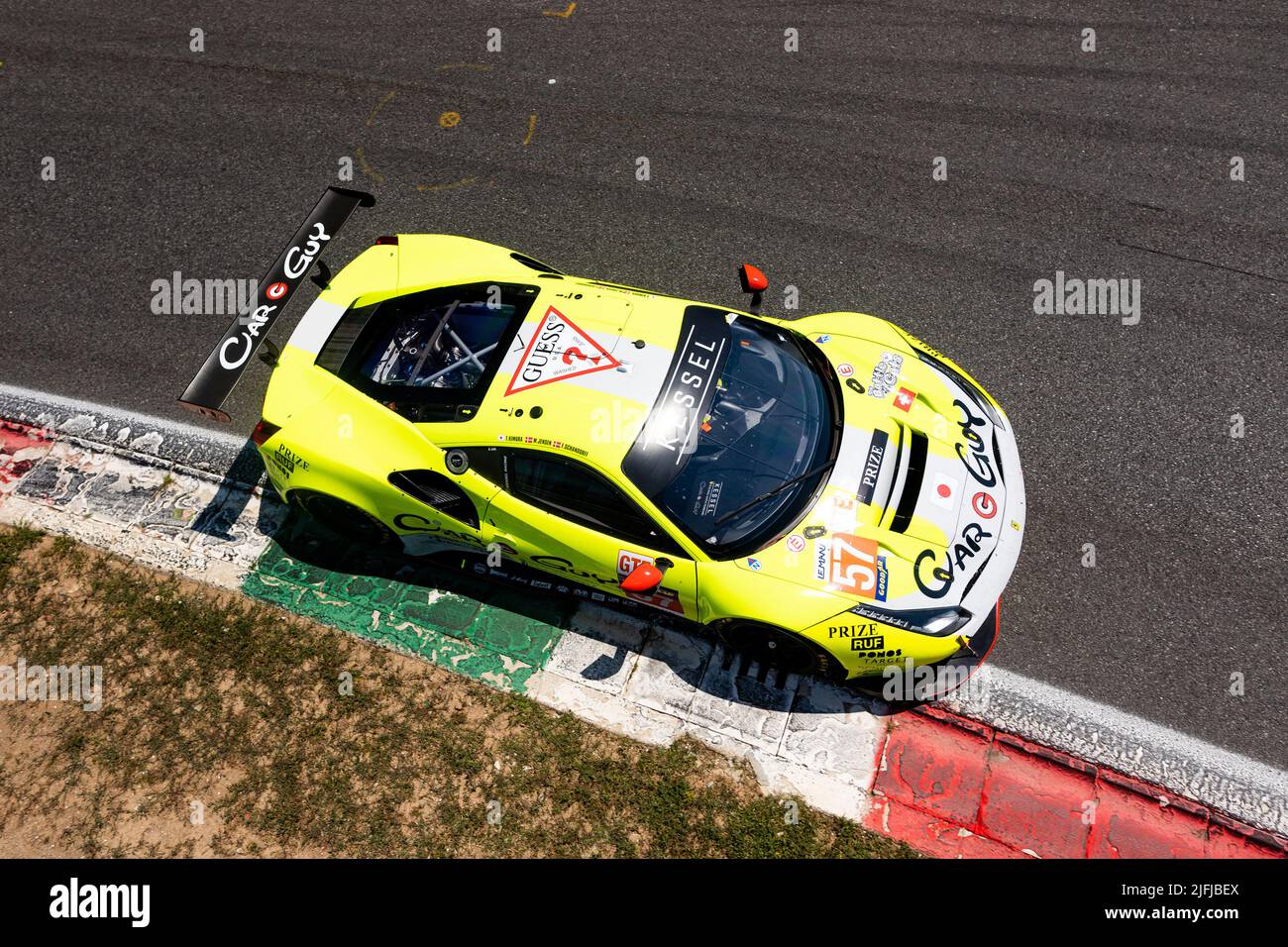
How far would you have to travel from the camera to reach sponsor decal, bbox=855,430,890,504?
4.53 metres

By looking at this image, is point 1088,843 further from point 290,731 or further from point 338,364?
point 338,364

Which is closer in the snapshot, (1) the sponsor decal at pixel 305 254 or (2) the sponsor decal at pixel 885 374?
(2) the sponsor decal at pixel 885 374

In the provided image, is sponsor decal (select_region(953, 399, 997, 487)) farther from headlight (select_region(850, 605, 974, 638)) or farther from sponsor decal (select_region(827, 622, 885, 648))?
sponsor decal (select_region(827, 622, 885, 648))

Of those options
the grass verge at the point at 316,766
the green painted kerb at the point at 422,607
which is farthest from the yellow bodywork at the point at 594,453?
the grass verge at the point at 316,766

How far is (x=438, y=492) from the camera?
471 cm

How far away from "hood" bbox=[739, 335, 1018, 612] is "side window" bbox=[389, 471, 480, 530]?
165cm

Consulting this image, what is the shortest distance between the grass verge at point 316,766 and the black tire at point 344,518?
67 centimetres

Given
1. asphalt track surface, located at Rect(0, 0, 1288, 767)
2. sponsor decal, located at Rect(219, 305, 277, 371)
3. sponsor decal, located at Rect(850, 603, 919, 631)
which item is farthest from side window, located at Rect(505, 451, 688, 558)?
asphalt track surface, located at Rect(0, 0, 1288, 767)

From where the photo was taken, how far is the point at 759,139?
7.39 metres

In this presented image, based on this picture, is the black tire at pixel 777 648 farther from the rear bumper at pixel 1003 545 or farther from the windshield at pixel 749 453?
the rear bumper at pixel 1003 545

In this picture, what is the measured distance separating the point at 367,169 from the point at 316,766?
5370mm

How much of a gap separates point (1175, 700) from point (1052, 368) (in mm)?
2499

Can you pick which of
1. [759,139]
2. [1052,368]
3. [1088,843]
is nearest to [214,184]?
[759,139]

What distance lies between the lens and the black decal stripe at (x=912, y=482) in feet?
14.8
